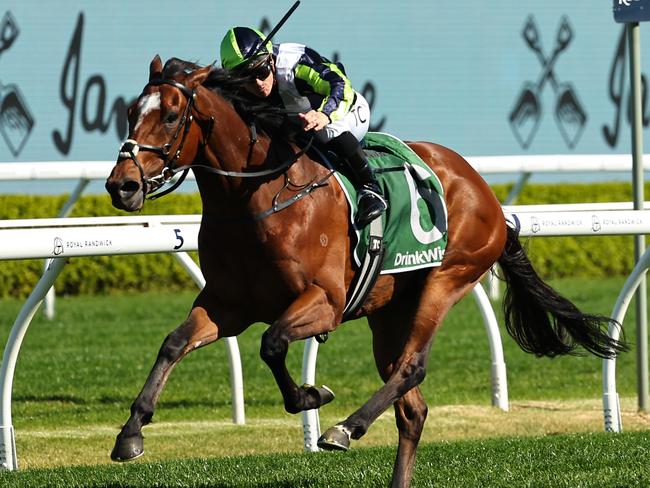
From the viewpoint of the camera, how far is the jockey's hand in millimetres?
4594

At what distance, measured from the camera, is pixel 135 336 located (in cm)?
1026

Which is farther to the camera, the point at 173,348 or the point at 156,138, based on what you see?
the point at 173,348

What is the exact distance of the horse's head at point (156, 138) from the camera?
13.1ft

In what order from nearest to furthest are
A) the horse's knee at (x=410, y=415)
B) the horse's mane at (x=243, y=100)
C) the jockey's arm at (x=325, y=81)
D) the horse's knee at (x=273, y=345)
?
the horse's knee at (x=273, y=345)
the horse's mane at (x=243, y=100)
the jockey's arm at (x=325, y=81)
the horse's knee at (x=410, y=415)

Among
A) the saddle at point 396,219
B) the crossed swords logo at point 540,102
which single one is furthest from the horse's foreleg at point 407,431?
the crossed swords logo at point 540,102

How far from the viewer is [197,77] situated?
4.41 meters

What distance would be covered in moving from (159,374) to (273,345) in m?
0.40

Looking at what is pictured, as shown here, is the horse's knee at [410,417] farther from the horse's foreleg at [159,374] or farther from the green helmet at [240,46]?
the green helmet at [240,46]

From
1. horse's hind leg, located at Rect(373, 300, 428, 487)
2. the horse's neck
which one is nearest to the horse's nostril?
the horse's neck

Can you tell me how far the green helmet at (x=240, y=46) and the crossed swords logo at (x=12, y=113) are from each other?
10.2 m

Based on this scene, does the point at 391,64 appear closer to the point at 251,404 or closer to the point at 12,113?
the point at 12,113

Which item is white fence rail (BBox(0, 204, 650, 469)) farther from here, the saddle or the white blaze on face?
the white blaze on face

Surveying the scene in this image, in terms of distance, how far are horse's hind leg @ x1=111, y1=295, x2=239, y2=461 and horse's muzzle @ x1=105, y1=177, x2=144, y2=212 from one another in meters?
0.60

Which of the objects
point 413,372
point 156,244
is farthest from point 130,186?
point 156,244
